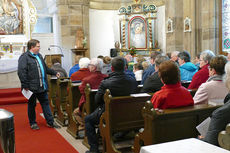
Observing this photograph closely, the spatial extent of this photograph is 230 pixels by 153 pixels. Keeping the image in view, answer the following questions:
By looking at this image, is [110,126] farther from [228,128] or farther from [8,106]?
[8,106]

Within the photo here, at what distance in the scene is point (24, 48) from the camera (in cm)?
981

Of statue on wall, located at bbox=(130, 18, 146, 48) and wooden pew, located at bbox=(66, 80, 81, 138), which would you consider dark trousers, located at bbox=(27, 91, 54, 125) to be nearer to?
wooden pew, located at bbox=(66, 80, 81, 138)

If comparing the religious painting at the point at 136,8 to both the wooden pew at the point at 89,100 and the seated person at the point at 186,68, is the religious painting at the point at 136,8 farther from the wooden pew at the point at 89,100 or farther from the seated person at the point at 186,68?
the wooden pew at the point at 89,100

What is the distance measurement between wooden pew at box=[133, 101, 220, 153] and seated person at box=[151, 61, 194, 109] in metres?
0.11

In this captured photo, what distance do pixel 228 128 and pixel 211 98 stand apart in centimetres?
139

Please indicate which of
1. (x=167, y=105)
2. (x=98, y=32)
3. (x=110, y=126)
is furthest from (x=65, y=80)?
(x=98, y=32)

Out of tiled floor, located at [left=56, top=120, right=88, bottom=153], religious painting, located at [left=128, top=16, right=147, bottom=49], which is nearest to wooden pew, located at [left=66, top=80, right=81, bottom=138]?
tiled floor, located at [left=56, top=120, right=88, bottom=153]

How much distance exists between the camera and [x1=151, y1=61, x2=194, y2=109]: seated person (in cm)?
257

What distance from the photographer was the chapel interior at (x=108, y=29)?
8.41 meters

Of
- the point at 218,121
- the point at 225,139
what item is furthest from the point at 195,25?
the point at 225,139

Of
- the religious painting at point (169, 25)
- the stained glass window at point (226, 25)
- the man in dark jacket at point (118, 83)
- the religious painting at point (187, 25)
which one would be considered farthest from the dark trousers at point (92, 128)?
the religious painting at point (169, 25)

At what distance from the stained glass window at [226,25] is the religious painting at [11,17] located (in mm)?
6907

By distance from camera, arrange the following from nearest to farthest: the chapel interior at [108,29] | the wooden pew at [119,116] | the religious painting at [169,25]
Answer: the wooden pew at [119,116], the chapel interior at [108,29], the religious painting at [169,25]

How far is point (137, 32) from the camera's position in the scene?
1376cm
